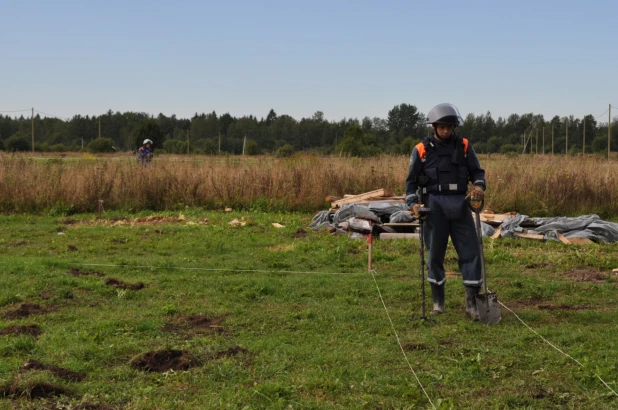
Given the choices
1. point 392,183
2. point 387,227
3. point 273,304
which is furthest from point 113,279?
point 392,183

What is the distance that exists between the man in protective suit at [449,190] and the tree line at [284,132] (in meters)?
34.0

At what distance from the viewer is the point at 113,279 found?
9039 mm

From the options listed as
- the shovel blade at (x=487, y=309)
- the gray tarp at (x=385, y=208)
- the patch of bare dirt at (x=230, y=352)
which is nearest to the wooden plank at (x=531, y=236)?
the gray tarp at (x=385, y=208)

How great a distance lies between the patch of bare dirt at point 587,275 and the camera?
9.53m

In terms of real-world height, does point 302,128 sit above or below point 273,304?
above

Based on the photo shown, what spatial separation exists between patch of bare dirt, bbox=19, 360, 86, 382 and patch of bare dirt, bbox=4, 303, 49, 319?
1.84 meters

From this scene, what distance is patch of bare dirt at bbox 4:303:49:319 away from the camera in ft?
23.7

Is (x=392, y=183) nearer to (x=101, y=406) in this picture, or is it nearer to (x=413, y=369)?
(x=413, y=369)

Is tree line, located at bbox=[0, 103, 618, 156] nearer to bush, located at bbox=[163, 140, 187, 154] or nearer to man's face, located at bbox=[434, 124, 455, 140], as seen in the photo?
bush, located at bbox=[163, 140, 187, 154]

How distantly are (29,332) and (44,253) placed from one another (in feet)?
18.0

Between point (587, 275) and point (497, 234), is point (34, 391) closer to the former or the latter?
point (587, 275)

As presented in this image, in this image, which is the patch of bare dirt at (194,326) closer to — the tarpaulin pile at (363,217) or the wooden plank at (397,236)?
the tarpaulin pile at (363,217)

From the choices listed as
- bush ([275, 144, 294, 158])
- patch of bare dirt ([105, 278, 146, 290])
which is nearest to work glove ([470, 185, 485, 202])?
patch of bare dirt ([105, 278, 146, 290])

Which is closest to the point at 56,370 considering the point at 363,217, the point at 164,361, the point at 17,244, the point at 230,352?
the point at 164,361
